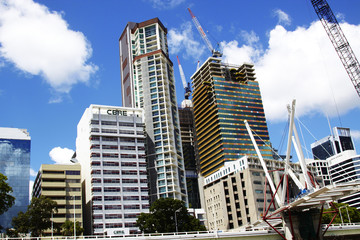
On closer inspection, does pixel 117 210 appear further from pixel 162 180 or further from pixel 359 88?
pixel 359 88

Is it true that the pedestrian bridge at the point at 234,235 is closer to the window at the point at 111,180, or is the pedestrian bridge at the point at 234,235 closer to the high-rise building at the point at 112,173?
the high-rise building at the point at 112,173

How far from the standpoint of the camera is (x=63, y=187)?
176125 millimetres

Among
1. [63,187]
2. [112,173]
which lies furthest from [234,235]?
[63,187]

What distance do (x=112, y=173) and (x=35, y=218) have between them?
54979 mm

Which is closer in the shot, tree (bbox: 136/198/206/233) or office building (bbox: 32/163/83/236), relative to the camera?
tree (bbox: 136/198/206/233)

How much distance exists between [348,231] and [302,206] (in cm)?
2410

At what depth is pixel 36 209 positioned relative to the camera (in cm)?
13312

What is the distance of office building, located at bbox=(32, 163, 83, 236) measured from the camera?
6752 inches

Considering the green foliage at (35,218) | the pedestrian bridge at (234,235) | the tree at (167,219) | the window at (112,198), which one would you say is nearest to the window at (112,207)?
the window at (112,198)

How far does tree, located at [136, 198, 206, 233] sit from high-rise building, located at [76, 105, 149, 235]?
1277 inches

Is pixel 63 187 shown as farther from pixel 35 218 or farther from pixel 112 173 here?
pixel 35 218

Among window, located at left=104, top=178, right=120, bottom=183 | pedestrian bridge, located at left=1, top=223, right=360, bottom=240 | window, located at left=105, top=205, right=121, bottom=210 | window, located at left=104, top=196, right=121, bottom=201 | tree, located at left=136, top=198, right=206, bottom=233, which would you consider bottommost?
pedestrian bridge, located at left=1, top=223, right=360, bottom=240

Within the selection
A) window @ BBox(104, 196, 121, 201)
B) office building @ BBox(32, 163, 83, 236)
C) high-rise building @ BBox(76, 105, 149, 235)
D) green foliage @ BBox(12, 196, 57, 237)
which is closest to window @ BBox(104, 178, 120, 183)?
high-rise building @ BBox(76, 105, 149, 235)

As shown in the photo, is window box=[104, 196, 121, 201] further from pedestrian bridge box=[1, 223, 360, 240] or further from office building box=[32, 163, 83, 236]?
pedestrian bridge box=[1, 223, 360, 240]
